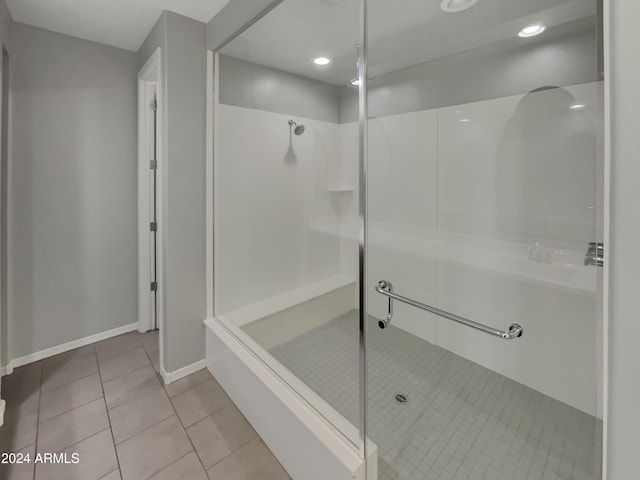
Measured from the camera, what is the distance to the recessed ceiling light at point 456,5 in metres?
1.67

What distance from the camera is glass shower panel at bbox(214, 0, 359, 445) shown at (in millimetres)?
1938

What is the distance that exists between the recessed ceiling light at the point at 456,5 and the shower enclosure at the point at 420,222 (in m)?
0.01

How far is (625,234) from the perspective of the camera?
57 cm

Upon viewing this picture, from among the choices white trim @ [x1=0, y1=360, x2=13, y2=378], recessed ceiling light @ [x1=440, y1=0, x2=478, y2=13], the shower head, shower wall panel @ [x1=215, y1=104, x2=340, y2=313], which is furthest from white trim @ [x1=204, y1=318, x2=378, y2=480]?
recessed ceiling light @ [x1=440, y1=0, x2=478, y2=13]

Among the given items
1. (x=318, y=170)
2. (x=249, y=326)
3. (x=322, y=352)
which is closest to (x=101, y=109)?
(x=318, y=170)

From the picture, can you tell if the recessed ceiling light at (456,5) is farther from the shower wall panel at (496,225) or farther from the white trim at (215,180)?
the white trim at (215,180)

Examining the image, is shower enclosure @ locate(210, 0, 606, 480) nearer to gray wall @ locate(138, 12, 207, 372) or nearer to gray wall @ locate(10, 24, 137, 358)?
gray wall @ locate(138, 12, 207, 372)

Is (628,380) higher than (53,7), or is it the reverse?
(53,7)

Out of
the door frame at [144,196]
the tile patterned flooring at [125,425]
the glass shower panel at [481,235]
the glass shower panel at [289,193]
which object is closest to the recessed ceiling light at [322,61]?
the glass shower panel at [289,193]

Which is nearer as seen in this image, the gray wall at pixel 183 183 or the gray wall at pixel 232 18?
the gray wall at pixel 232 18

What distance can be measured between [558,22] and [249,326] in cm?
258

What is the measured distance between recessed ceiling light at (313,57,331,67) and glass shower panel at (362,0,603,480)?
350mm

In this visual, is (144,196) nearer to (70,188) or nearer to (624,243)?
(70,188)

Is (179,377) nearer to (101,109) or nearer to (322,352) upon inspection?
(322,352)
